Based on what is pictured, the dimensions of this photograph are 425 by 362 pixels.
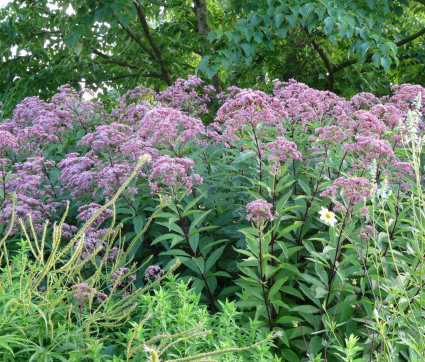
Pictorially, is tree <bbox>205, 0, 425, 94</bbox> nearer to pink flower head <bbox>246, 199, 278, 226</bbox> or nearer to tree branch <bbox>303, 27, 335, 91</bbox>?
tree branch <bbox>303, 27, 335, 91</bbox>

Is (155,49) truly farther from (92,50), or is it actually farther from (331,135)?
(331,135)

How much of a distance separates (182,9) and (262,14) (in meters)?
3.42

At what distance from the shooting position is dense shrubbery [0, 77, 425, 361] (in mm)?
2869

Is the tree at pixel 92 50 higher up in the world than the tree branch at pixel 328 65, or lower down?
higher up

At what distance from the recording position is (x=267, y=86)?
8.35 meters

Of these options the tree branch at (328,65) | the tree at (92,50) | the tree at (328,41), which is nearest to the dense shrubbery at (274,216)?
the tree at (328,41)

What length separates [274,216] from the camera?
3053 millimetres

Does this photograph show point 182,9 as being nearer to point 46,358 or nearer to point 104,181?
point 104,181

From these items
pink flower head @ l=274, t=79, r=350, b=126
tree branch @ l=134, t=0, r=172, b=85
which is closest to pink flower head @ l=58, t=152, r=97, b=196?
pink flower head @ l=274, t=79, r=350, b=126

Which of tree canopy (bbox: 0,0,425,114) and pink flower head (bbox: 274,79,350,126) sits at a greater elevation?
tree canopy (bbox: 0,0,425,114)

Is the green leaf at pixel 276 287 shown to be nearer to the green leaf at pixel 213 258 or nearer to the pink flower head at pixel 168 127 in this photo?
the green leaf at pixel 213 258

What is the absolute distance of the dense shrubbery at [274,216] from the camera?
2869mm

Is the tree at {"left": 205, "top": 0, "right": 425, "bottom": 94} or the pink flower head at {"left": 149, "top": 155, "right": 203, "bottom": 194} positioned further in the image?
the tree at {"left": 205, "top": 0, "right": 425, "bottom": 94}

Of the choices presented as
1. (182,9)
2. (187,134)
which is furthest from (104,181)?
Result: (182,9)
